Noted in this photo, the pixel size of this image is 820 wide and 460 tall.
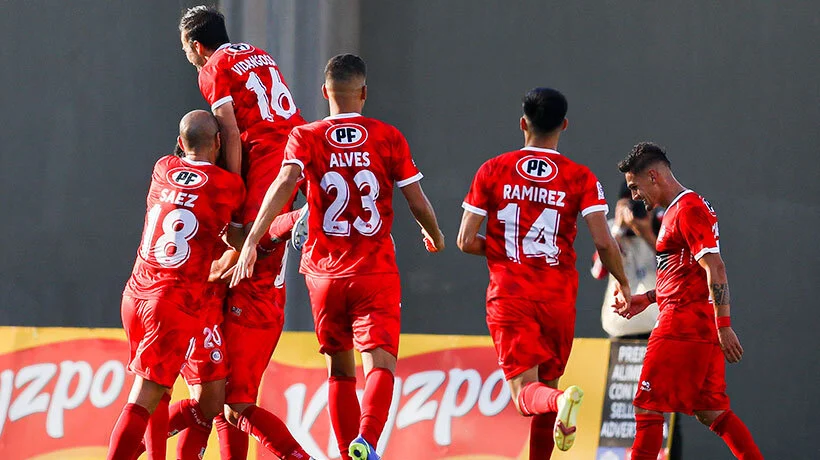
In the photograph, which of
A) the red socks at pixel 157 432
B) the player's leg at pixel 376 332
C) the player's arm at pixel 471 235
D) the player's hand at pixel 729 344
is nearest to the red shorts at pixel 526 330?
the player's arm at pixel 471 235

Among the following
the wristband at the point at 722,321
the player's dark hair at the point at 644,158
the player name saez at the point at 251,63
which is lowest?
the wristband at the point at 722,321

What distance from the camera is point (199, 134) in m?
6.47

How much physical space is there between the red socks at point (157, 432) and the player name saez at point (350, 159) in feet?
4.93

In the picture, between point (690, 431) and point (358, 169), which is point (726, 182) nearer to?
point (690, 431)

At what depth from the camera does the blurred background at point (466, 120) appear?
966 cm

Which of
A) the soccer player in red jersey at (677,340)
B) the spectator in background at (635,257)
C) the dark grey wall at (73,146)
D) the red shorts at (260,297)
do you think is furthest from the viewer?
the dark grey wall at (73,146)

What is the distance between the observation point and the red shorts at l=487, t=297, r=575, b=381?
6.45 m

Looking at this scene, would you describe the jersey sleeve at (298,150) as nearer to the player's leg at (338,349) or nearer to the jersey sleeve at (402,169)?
the jersey sleeve at (402,169)

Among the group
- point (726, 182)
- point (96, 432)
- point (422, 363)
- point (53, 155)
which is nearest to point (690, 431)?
point (726, 182)

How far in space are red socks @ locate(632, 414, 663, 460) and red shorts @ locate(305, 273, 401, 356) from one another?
158 cm

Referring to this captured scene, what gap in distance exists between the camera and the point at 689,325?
6910mm

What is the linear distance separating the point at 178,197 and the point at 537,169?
1.81 m

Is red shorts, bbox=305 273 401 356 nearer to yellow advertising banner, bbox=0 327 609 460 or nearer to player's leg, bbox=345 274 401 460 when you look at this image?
player's leg, bbox=345 274 401 460

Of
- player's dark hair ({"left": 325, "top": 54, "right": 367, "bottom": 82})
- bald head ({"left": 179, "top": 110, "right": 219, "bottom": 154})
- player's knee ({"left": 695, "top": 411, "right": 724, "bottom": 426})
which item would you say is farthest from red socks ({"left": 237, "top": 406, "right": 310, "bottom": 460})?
player's knee ({"left": 695, "top": 411, "right": 724, "bottom": 426})
